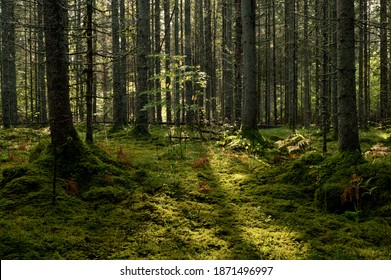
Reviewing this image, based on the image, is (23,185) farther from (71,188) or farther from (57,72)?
(57,72)

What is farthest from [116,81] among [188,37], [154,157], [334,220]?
[334,220]

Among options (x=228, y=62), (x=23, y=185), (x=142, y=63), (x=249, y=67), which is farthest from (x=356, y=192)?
(x=228, y=62)

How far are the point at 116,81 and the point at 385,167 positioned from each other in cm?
1163

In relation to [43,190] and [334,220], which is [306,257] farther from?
[43,190]

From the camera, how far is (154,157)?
26.6 ft

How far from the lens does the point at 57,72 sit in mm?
5625

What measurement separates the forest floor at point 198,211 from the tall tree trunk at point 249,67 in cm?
318

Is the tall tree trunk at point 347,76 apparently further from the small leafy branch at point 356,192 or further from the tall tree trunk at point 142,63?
the tall tree trunk at point 142,63

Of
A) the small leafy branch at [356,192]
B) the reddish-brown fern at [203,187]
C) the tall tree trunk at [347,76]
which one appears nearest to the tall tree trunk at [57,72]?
the reddish-brown fern at [203,187]

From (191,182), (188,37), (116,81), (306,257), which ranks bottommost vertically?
(306,257)

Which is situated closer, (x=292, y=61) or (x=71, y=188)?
(x=71, y=188)

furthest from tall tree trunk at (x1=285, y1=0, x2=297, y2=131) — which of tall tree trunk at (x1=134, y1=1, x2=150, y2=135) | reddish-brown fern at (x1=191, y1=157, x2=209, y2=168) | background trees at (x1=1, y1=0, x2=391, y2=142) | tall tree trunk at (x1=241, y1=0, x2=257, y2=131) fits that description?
reddish-brown fern at (x1=191, y1=157, x2=209, y2=168)

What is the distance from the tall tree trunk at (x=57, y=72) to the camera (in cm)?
560

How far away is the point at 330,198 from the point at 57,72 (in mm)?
4959
